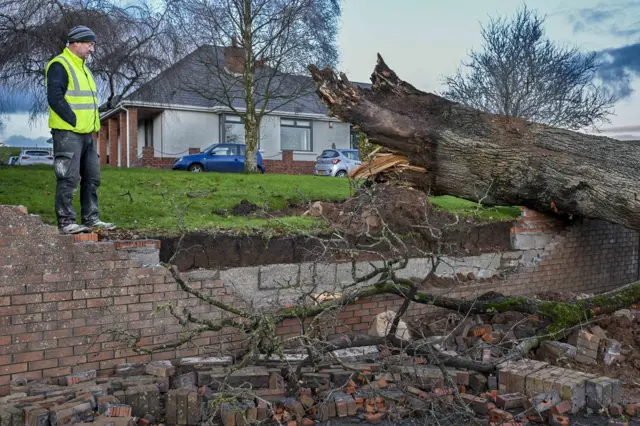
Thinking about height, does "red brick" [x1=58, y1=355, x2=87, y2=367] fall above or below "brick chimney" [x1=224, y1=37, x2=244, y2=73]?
below

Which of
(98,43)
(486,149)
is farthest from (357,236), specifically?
(98,43)

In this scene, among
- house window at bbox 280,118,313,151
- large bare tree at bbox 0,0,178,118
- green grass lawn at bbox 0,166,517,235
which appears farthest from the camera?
house window at bbox 280,118,313,151

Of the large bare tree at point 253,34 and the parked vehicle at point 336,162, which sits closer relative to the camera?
the large bare tree at point 253,34

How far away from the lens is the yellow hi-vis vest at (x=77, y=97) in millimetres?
5461

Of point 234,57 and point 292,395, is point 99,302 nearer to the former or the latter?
point 292,395

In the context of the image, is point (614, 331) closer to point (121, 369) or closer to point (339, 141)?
point (121, 369)

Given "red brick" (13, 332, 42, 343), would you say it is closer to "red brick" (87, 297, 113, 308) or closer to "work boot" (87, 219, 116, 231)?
"red brick" (87, 297, 113, 308)

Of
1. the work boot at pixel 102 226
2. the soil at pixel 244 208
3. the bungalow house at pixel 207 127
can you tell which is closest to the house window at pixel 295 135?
the bungalow house at pixel 207 127

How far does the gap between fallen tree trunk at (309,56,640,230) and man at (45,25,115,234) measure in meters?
2.90

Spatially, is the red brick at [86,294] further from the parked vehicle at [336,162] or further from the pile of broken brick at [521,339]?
the parked vehicle at [336,162]

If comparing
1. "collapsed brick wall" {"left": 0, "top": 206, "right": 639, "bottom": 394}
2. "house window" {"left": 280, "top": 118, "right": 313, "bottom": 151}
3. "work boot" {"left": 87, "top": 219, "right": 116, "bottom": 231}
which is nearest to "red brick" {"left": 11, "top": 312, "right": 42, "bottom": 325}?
"collapsed brick wall" {"left": 0, "top": 206, "right": 639, "bottom": 394}

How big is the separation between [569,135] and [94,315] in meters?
5.44

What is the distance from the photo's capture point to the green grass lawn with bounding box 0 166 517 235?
641cm

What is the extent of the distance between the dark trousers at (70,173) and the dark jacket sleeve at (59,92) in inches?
6.0
